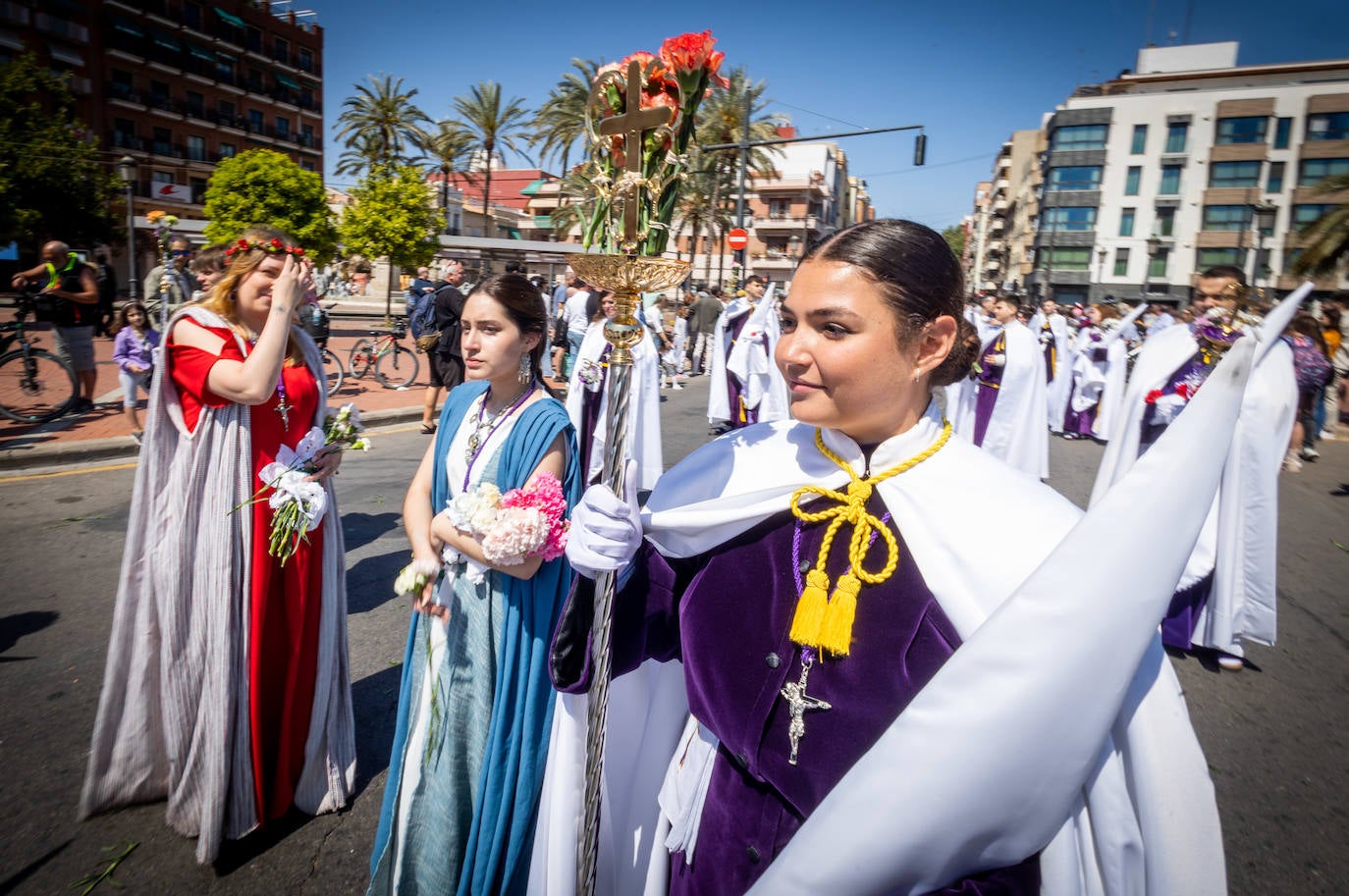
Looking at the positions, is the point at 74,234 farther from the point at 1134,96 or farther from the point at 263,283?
the point at 1134,96

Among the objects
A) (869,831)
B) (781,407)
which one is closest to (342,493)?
(781,407)

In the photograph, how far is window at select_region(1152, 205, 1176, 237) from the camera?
47.5 metres

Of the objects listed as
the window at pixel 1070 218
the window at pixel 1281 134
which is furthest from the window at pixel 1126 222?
the window at pixel 1281 134

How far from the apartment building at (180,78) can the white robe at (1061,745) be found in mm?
40505

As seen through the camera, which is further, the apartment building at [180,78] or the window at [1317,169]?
the window at [1317,169]

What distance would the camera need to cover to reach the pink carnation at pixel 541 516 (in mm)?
1921

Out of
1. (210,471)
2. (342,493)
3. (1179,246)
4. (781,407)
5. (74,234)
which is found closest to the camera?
(210,471)

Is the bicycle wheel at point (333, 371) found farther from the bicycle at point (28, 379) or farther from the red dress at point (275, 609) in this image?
the red dress at point (275, 609)

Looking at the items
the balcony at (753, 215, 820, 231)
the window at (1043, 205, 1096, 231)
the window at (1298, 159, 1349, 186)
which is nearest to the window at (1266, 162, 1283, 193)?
the window at (1298, 159, 1349, 186)

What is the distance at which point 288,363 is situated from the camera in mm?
2730

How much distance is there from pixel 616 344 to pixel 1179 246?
5802 centimetres

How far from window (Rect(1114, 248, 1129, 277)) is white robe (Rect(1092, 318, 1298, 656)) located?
53765 millimetres

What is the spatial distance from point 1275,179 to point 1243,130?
3.70m

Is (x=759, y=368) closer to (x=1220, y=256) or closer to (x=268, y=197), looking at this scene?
(x=268, y=197)
